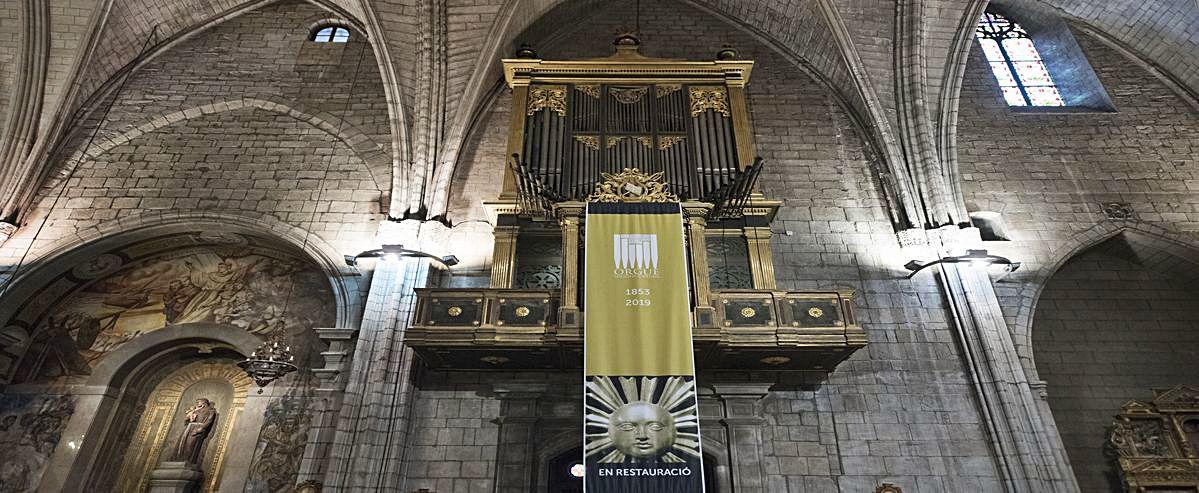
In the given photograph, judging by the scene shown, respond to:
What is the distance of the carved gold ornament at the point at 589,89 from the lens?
9531 millimetres

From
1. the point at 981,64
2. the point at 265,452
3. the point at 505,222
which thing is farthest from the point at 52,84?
the point at 981,64

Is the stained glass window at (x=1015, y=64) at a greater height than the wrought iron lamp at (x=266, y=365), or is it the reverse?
the stained glass window at (x=1015, y=64)

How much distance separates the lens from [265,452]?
8.74 meters

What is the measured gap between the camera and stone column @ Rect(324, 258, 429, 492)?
736cm

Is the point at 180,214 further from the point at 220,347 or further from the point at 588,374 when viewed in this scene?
the point at 588,374

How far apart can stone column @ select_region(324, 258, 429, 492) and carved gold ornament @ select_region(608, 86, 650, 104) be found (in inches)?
153

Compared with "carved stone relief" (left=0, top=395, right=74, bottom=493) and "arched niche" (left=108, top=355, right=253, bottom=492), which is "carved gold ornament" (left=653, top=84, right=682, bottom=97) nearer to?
"arched niche" (left=108, top=355, right=253, bottom=492)

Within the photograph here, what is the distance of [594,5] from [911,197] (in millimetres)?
7045

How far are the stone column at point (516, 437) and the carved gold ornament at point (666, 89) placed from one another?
15.7 feet

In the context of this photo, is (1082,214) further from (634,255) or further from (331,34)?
(331,34)

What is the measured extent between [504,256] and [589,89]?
3.15 meters

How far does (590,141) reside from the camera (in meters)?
8.87

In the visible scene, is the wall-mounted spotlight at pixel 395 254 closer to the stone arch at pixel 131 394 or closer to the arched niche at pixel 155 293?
the arched niche at pixel 155 293

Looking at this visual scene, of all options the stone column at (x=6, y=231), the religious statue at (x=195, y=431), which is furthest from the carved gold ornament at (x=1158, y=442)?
the stone column at (x=6, y=231)
